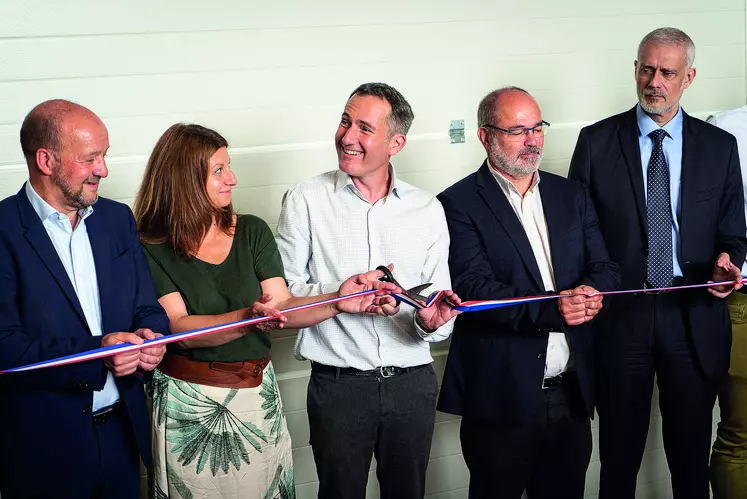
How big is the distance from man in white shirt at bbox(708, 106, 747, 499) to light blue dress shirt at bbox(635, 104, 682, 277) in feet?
1.24

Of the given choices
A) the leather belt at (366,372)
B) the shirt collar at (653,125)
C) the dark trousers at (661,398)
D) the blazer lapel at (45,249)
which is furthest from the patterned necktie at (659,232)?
the blazer lapel at (45,249)

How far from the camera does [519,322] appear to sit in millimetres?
3469

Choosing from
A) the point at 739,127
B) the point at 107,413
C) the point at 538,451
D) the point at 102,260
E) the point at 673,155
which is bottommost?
the point at 538,451

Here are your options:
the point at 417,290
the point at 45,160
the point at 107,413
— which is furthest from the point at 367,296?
the point at 45,160

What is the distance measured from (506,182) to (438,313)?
2.18 feet

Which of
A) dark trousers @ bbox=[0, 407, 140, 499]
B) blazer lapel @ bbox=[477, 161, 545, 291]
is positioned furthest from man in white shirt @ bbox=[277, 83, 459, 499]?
dark trousers @ bbox=[0, 407, 140, 499]

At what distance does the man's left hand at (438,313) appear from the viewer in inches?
129

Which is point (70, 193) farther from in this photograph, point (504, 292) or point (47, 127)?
point (504, 292)

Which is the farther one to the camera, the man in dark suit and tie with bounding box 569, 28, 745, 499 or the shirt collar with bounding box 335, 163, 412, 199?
the man in dark suit and tie with bounding box 569, 28, 745, 499

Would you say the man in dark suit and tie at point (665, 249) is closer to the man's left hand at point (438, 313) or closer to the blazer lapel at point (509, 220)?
the blazer lapel at point (509, 220)

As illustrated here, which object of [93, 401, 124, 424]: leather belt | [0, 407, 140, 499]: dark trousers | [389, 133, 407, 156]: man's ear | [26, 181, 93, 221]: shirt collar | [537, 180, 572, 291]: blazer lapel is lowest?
[0, 407, 140, 499]: dark trousers

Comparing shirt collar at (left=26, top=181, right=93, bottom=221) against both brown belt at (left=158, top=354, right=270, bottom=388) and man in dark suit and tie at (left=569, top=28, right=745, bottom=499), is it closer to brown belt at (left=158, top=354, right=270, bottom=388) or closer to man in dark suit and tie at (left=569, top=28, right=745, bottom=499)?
brown belt at (left=158, top=354, right=270, bottom=388)

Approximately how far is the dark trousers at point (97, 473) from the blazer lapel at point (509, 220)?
1598 mm

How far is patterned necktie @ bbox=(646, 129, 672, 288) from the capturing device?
12.6ft
